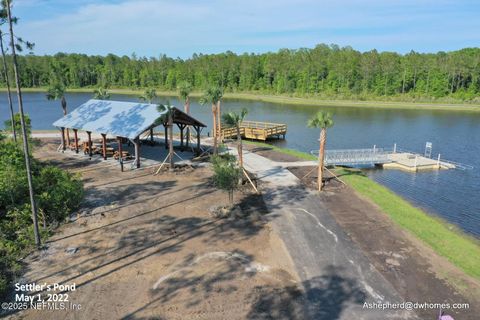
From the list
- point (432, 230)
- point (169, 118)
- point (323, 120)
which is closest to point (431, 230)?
point (432, 230)

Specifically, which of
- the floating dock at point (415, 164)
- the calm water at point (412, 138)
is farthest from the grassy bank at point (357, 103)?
the floating dock at point (415, 164)

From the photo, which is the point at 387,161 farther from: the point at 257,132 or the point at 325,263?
the point at 325,263

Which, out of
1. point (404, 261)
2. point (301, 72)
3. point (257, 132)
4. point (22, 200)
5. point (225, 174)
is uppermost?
point (301, 72)

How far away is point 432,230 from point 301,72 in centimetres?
9363

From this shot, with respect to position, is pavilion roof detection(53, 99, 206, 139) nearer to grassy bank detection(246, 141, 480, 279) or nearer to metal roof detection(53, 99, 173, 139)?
metal roof detection(53, 99, 173, 139)

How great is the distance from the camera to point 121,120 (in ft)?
101

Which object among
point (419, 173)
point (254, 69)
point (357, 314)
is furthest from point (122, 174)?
point (254, 69)

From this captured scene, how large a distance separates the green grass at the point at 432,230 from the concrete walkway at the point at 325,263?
12.9 feet

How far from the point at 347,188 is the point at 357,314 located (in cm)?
1444

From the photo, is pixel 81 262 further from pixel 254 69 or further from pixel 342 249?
pixel 254 69

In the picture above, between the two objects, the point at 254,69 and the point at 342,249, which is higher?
the point at 254,69

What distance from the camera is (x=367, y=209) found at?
2217 centimetres

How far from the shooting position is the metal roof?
29.0 m

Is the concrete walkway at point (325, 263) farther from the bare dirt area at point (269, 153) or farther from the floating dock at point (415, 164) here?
the floating dock at point (415, 164)
